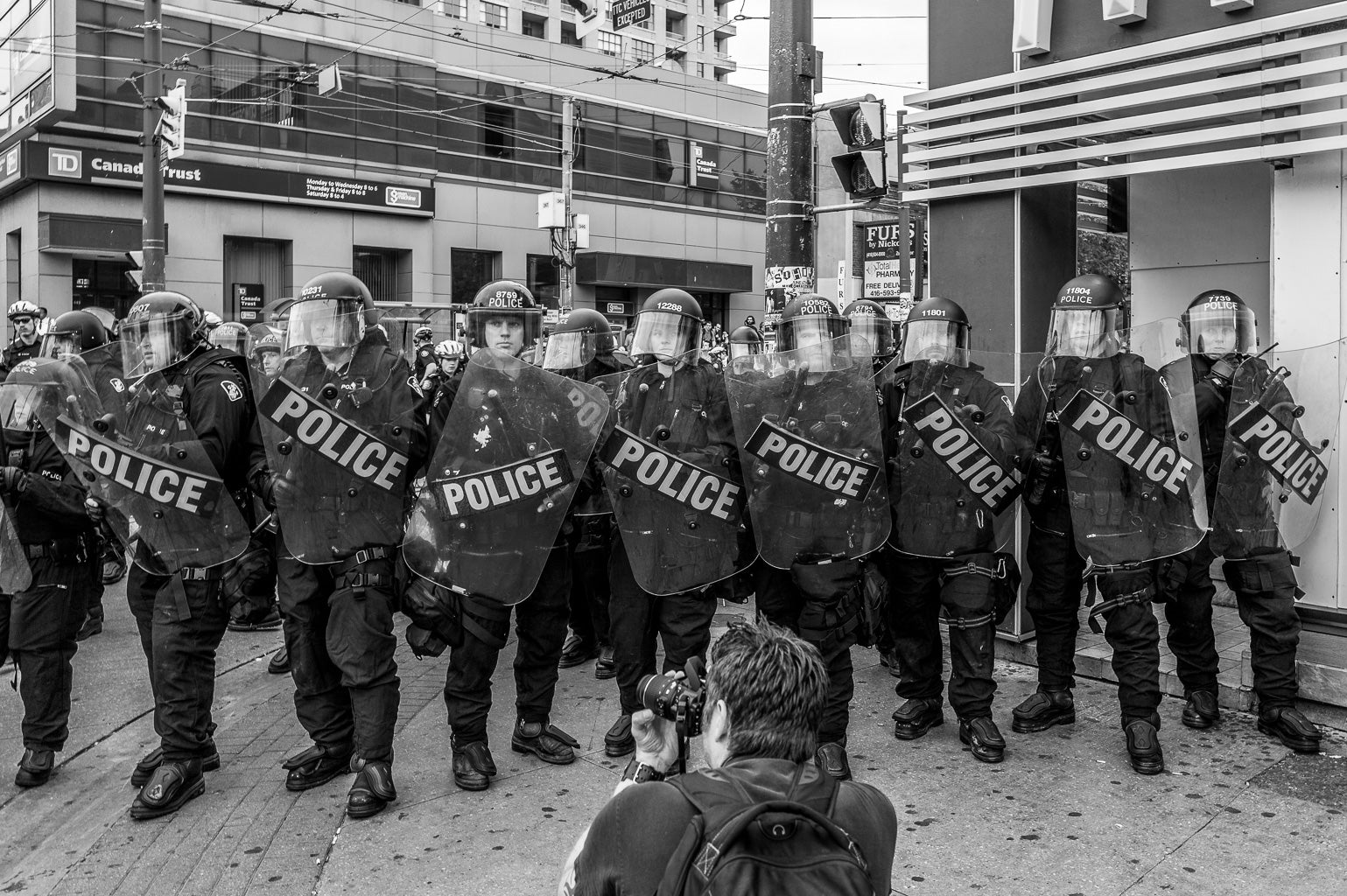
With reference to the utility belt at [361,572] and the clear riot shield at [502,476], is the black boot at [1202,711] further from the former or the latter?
the utility belt at [361,572]

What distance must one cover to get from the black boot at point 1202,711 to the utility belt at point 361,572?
367 centimetres

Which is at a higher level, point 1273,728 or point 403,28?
point 403,28

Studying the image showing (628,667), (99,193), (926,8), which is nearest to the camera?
(628,667)

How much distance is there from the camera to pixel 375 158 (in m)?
26.6

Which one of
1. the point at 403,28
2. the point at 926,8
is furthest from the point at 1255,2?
the point at 403,28

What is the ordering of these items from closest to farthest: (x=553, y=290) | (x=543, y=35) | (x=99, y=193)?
(x=99, y=193) < (x=553, y=290) < (x=543, y=35)

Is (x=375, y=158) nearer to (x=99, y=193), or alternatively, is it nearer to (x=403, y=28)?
(x=403, y=28)

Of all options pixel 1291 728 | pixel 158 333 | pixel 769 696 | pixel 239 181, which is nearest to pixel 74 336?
pixel 158 333

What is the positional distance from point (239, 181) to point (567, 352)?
21.1 meters

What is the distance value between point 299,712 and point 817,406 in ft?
8.35

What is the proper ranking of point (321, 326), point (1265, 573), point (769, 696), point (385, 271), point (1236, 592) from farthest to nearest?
point (385, 271)
point (1236, 592)
point (1265, 573)
point (321, 326)
point (769, 696)

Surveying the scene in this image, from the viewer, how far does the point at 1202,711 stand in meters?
5.13

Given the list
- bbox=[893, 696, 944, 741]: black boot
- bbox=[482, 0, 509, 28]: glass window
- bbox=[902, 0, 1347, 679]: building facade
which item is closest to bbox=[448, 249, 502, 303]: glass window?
bbox=[482, 0, 509, 28]: glass window

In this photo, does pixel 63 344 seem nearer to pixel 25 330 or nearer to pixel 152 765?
pixel 25 330
